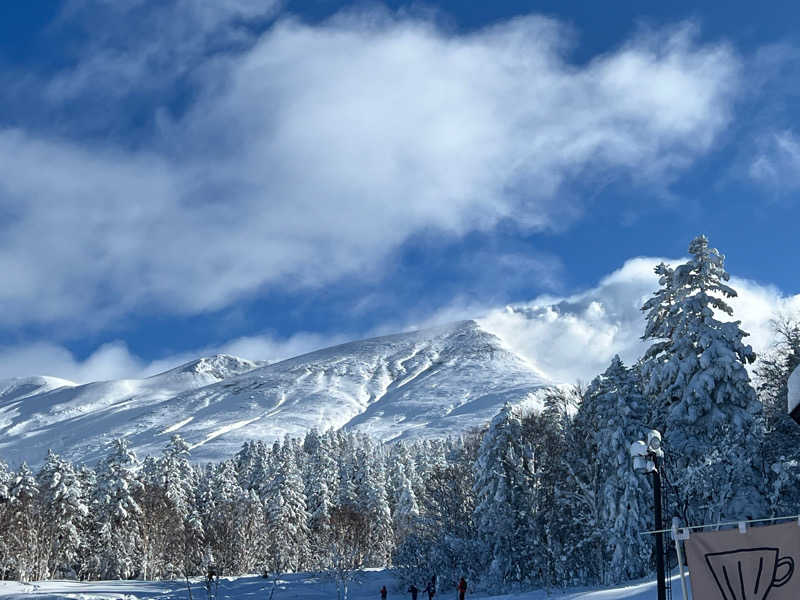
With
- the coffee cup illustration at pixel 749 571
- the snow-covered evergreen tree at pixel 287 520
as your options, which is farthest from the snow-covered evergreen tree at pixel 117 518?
the coffee cup illustration at pixel 749 571

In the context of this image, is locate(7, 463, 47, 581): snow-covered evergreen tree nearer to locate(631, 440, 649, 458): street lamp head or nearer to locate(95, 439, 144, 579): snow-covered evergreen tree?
locate(95, 439, 144, 579): snow-covered evergreen tree

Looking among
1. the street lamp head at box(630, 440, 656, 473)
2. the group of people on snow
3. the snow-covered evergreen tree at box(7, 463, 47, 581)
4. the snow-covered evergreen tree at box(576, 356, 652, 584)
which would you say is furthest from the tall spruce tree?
the snow-covered evergreen tree at box(7, 463, 47, 581)

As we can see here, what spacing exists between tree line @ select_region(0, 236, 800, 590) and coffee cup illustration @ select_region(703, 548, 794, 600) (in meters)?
21.3

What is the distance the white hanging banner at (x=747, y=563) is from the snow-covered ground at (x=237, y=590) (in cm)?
2490

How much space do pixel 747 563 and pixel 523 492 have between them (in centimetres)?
4133

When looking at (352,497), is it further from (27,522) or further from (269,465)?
(27,522)

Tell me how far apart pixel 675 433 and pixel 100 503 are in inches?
2029

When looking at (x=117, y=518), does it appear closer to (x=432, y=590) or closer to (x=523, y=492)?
(x=432, y=590)

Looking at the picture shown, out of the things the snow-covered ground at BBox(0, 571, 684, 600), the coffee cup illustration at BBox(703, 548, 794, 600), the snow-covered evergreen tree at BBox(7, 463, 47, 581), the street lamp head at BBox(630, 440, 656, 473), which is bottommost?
the snow-covered ground at BBox(0, 571, 684, 600)

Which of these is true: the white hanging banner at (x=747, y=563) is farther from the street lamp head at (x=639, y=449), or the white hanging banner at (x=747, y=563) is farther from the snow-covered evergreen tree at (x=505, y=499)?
the snow-covered evergreen tree at (x=505, y=499)

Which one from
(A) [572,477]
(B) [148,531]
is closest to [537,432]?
(A) [572,477]

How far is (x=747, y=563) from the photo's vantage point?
9469 mm

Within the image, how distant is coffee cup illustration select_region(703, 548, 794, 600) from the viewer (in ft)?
30.3

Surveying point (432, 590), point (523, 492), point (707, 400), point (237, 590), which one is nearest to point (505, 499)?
point (523, 492)
